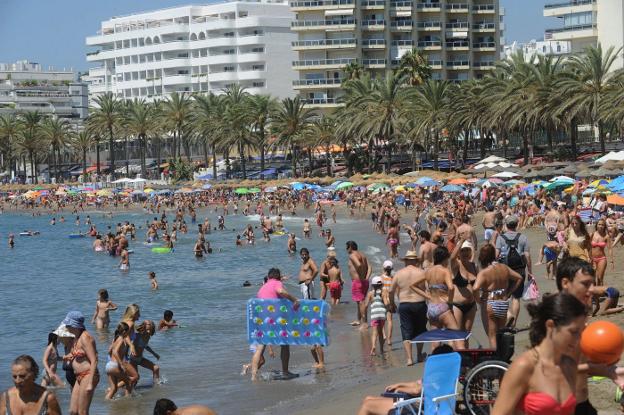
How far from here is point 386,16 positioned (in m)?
86.8

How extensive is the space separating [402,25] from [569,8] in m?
15.7

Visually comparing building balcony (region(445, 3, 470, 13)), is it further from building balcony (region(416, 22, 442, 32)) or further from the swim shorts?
the swim shorts

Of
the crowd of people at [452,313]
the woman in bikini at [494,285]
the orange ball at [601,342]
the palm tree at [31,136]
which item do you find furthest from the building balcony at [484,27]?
the orange ball at [601,342]

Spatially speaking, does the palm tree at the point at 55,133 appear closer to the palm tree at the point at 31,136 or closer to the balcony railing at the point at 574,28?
the palm tree at the point at 31,136

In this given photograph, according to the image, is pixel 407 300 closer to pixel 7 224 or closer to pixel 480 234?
pixel 480 234

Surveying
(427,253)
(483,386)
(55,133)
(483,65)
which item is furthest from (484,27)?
(483,386)

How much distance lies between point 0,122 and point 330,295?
278 feet

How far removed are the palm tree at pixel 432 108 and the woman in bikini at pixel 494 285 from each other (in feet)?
161

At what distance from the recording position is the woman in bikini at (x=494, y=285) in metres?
10.4

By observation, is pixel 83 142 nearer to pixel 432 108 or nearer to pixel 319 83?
pixel 319 83

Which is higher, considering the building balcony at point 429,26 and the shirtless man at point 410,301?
the building balcony at point 429,26

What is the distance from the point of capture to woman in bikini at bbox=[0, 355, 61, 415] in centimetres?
625

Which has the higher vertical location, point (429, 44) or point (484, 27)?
point (484, 27)

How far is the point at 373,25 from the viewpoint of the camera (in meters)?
86.3
